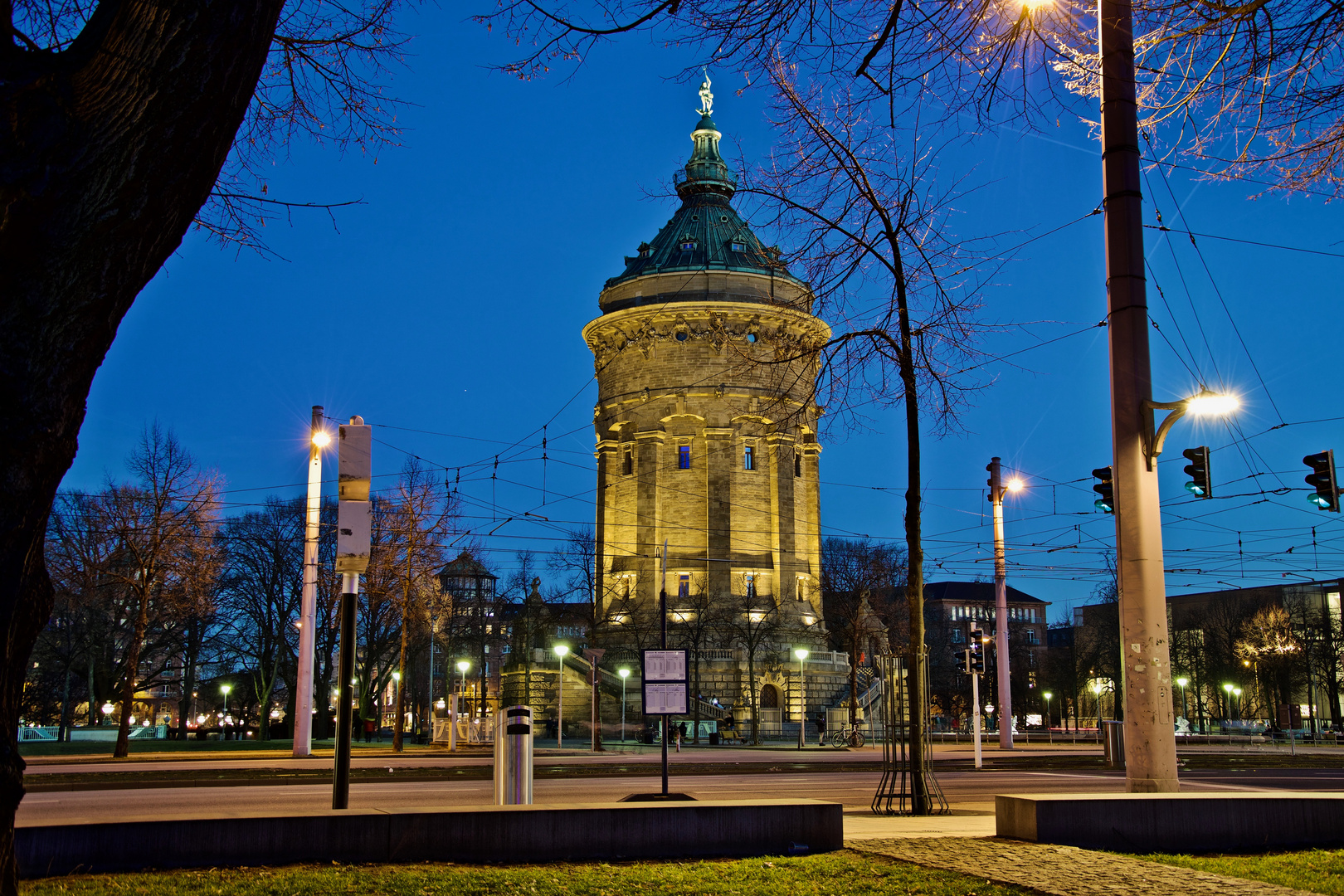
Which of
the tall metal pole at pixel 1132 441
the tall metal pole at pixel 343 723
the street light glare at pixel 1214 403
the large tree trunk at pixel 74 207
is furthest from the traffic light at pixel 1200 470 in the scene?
the large tree trunk at pixel 74 207

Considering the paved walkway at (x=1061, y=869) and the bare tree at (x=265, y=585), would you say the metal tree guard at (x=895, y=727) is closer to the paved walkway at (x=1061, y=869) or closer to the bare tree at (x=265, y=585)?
the paved walkway at (x=1061, y=869)

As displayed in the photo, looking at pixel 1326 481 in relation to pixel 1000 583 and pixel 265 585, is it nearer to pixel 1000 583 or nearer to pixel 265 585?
pixel 1000 583

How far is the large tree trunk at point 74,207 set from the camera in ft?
16.2

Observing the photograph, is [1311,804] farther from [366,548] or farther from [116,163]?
[116,163]

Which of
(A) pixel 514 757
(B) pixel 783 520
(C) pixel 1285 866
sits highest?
(B) pixel 783 520

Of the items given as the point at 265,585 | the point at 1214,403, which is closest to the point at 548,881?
the point at 1214,403

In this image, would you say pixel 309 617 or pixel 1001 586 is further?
pixel 1001 586

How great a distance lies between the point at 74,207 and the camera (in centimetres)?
507

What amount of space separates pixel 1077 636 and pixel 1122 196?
96.3 metres

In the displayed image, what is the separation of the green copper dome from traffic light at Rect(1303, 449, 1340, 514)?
44257 millimetres

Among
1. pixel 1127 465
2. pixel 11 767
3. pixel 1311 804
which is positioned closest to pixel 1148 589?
pixel 1127 465

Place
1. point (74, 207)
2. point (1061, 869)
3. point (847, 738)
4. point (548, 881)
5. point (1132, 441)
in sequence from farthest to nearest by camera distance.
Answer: point (847, 738)
point (1132, 441)
point (1061, 869)
point (548, 881)
point (74, 207)

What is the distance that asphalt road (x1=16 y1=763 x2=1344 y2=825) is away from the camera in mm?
14891

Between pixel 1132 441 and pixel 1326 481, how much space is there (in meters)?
12.1
